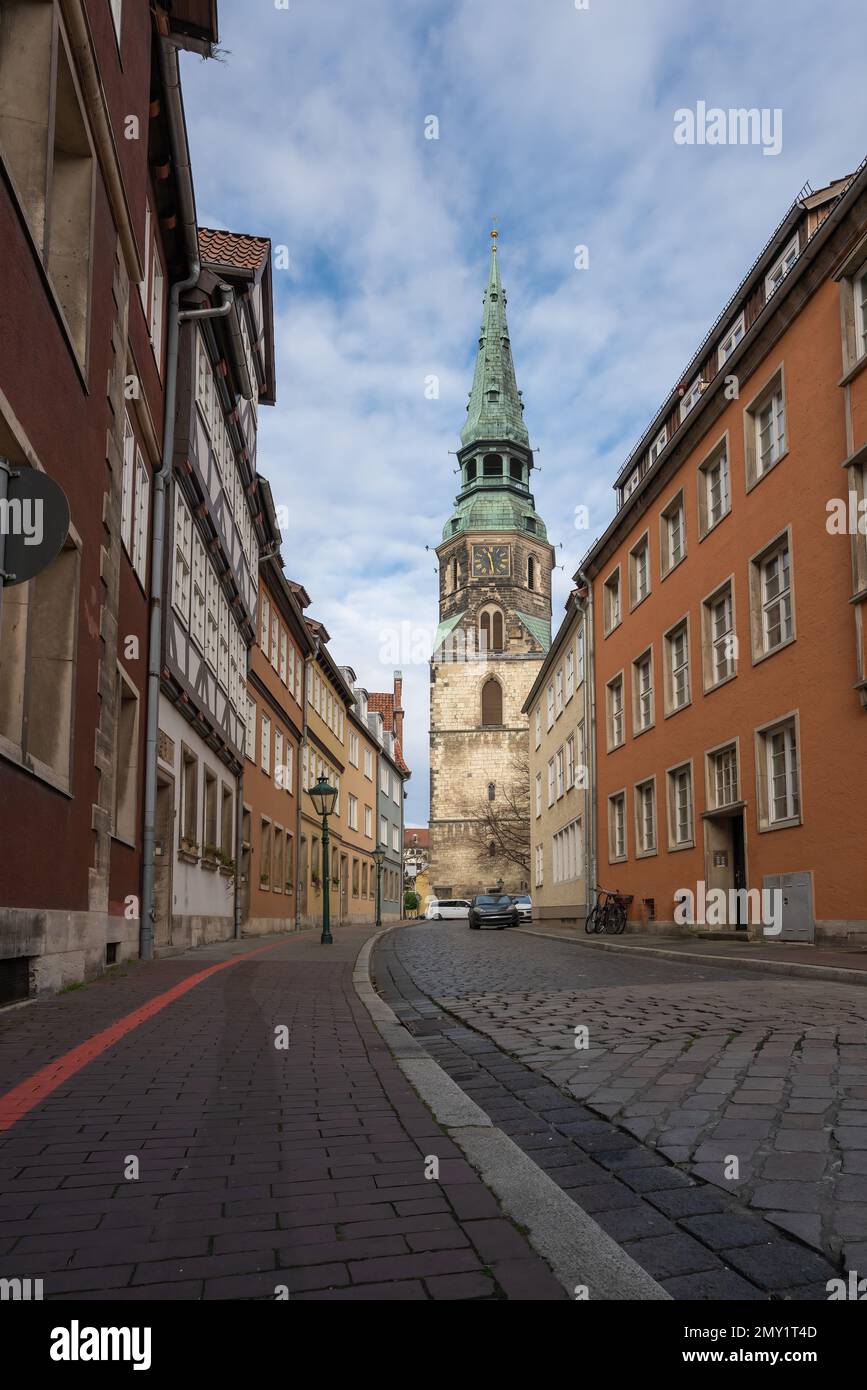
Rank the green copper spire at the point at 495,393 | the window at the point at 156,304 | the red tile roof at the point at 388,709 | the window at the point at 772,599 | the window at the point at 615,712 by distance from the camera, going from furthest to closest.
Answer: the green copper spire at the point at 495,393
the red tile roof at the point at 388,709
the window at the point at 615,712
the window at the point at 772,599
the window at the point at 156,304

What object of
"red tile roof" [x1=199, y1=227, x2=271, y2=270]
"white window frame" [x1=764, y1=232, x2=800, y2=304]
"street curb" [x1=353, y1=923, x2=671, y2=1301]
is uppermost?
"red tile roof" [x1=199, y1=227, x2=271, y2=270]

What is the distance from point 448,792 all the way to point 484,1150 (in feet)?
260

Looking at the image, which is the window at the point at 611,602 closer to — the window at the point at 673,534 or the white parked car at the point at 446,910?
the window at the point at 673,534

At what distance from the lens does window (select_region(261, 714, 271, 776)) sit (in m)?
29.8

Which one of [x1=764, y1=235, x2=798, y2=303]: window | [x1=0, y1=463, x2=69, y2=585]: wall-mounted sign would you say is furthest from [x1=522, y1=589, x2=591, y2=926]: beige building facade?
[x1=0, y1=463, x2=69, y2=585]: wall-mounted sign

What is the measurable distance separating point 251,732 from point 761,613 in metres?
12.2

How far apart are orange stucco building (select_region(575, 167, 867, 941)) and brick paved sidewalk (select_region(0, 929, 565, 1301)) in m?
Answer: 11.5

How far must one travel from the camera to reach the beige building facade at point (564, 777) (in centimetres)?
3372

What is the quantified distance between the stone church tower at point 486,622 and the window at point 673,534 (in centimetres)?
5633

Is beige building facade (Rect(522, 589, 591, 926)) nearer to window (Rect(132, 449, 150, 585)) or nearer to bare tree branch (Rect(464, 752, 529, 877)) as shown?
window (Rect(132, 449, 150, 585))

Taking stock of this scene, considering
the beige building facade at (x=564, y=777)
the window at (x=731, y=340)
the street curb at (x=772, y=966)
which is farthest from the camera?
the beige building facade at (x=564, y=777)

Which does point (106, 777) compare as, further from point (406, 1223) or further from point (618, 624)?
point (618, 624)

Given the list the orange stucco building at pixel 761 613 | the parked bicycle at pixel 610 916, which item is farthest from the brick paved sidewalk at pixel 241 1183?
the parked bicycle at pixel 610 916
